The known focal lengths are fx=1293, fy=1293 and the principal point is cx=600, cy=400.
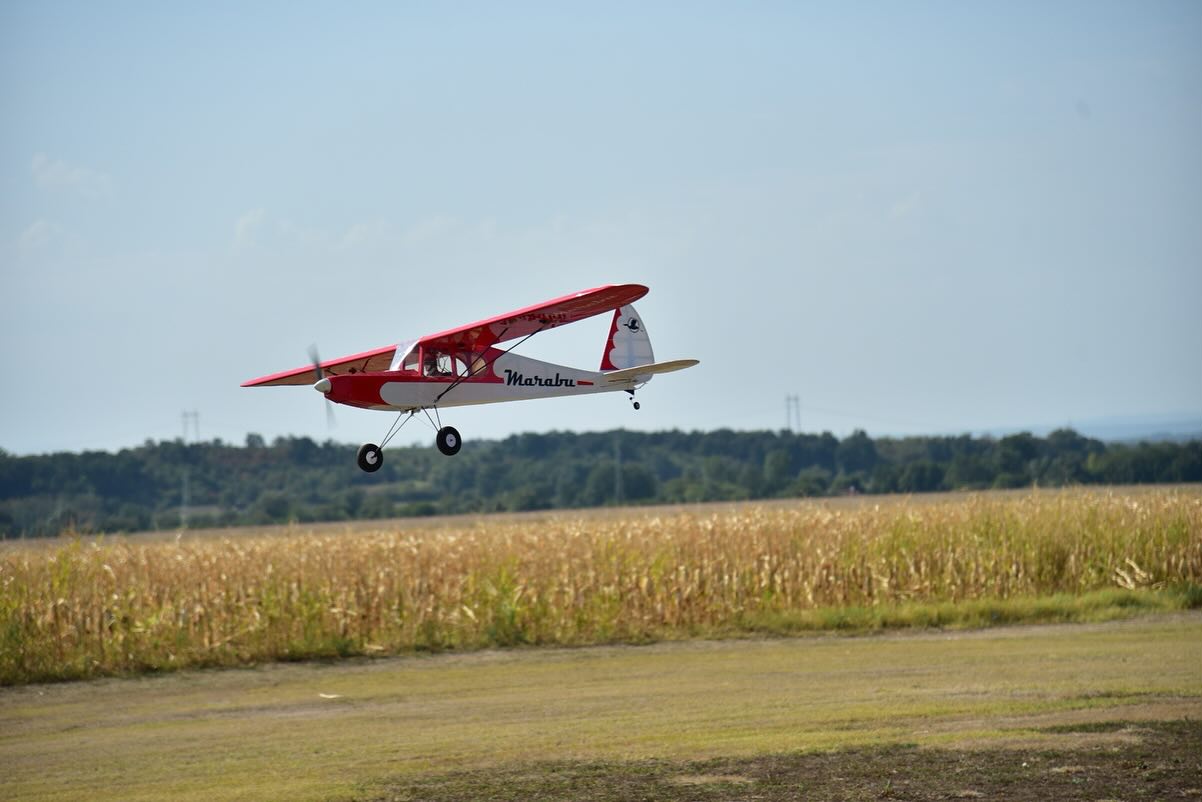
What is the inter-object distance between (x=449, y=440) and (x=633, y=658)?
29258mm

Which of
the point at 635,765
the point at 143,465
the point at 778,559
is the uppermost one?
the point at 143,465

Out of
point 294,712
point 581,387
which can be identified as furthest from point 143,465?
point 294,712

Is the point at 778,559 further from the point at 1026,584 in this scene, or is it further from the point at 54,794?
the point at 54,794

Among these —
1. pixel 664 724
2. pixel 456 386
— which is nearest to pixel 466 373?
pixel 456 386

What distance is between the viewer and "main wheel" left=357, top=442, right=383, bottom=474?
4.56 meters

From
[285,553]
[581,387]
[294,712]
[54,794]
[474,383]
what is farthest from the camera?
[285,553]

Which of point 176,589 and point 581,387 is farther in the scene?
point 176,589

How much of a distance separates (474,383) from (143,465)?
15.8 feet

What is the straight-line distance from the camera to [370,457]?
15.2 ft

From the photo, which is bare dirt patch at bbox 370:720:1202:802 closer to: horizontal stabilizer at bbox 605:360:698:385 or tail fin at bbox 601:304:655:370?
tail fin at bbox 601:304:655:370

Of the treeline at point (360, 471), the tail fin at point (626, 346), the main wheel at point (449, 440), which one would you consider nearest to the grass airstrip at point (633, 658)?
the treeline at point (360, 471)

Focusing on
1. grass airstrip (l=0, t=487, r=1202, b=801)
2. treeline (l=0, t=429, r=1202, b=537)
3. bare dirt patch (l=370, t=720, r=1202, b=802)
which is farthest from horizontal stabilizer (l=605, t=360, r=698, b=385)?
grass airstrip (l=0, t=487, r=1202, b=801)

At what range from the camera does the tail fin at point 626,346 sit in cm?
644

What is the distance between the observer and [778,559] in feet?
123
